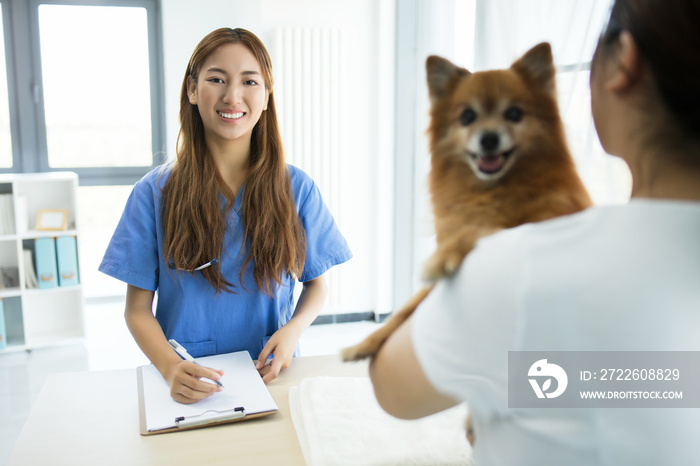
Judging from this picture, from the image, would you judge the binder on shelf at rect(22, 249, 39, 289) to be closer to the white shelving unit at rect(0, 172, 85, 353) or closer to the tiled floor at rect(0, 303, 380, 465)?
the white shelving unit at rect(0, 172, 85, 353)

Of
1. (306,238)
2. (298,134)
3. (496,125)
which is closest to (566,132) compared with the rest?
(496,125)

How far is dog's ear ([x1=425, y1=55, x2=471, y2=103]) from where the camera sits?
502 millimetres

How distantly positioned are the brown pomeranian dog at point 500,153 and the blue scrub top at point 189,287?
1.06 metres

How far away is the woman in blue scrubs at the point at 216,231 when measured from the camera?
1439 millimetres

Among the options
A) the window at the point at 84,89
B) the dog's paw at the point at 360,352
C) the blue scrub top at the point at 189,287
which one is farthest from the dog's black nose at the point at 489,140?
the window at the point at 84,89

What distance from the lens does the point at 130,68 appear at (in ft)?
14.5

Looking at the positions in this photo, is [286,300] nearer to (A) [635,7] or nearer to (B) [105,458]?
(B) [105,458]

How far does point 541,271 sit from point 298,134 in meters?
3.55

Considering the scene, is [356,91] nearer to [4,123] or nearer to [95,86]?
[95,86]

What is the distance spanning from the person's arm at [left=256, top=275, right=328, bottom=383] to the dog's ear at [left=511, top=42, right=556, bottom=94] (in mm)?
1012

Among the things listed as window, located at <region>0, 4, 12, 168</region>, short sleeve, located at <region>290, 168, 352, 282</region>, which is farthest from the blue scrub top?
window, located at <region>0, 4, 12, 168</region>

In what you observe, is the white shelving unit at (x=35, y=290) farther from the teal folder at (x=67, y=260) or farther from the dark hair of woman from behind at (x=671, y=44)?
the dark hair of woman from behind at (x=671, y=44)

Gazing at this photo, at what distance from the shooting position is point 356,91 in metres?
4.02

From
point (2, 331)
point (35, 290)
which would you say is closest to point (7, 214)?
point (35, 290)
